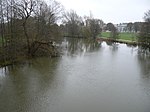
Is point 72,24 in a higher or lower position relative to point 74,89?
higher

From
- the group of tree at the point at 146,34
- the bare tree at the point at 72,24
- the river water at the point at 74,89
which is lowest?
the river water at the point at 74,89

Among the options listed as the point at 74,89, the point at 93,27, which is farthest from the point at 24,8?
the point at 93,27

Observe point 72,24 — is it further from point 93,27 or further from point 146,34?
point 146,34

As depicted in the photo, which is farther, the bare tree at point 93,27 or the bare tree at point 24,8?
the bare tree at point 93,27

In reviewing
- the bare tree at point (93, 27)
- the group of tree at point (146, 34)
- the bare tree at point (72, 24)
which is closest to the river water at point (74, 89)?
the group of tree at point (146, 34)

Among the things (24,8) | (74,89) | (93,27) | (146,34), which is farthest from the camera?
(93,27)

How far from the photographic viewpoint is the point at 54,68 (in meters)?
17.6

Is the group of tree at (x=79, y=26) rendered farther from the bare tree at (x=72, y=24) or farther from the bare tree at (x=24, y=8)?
the bare tree at (x=24, y=8)

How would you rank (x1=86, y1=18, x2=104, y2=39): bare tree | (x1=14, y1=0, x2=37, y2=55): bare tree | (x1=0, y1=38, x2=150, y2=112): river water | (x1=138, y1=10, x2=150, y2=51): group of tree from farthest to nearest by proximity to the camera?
(x1=86, y1=18, x2=104, y2=39): bare tree < (x1=138, y1=10, x2=150, y2=51): group of tree < (x1=14, y1=0, x2=37, y2=55): bare tree < (x1=0, y1=38, x2=150, y2=112): river water

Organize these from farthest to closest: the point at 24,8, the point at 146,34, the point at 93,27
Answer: the point at 93,27, the point at 146,34, the point at 24,8

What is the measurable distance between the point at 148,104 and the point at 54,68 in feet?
31.0

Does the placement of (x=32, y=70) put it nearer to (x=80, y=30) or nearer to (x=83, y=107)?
(x=83, y=107)

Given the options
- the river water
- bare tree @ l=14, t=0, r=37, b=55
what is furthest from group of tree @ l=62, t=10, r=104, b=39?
the river water

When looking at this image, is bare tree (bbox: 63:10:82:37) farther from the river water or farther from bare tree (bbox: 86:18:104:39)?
the river water
